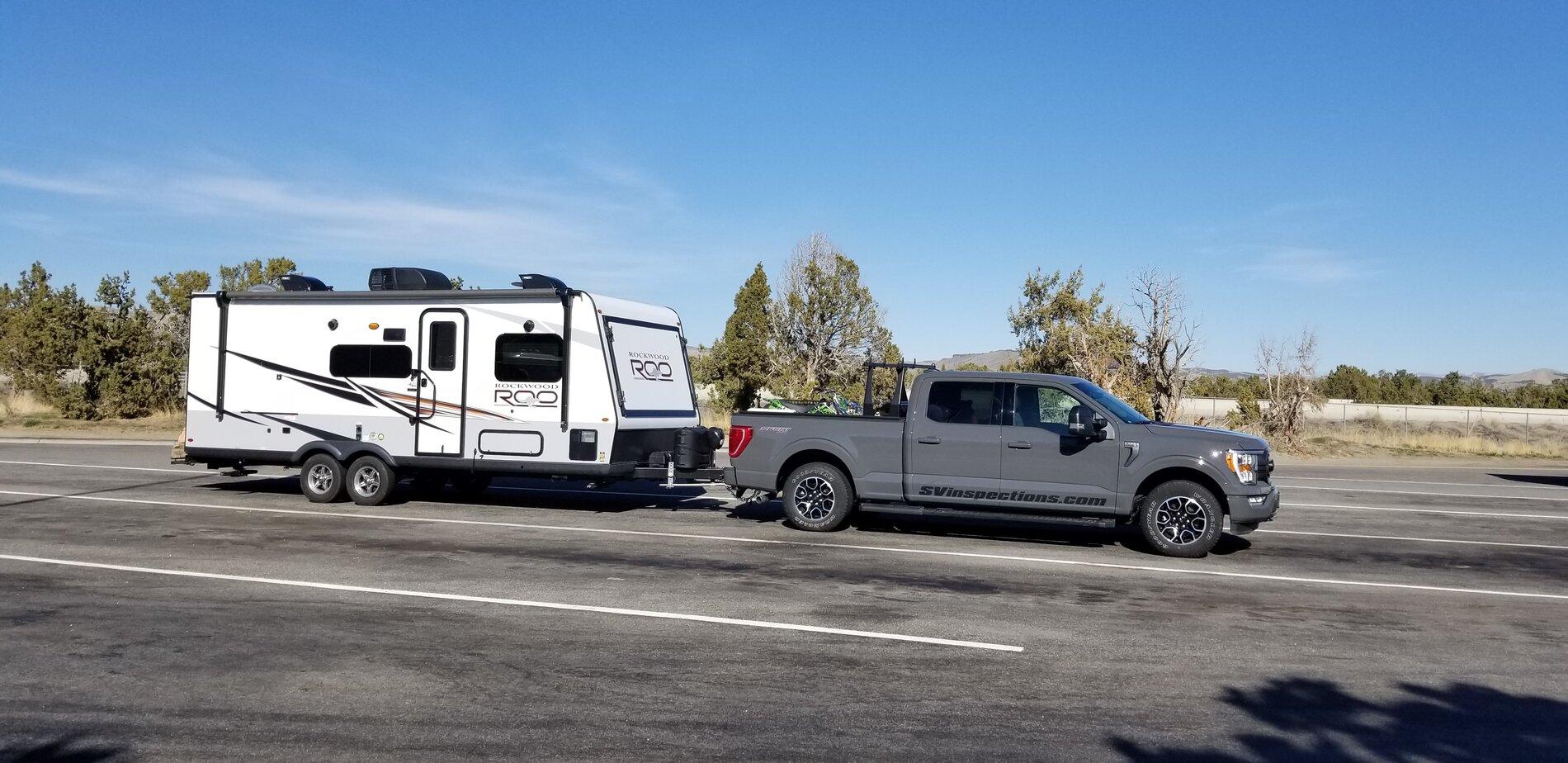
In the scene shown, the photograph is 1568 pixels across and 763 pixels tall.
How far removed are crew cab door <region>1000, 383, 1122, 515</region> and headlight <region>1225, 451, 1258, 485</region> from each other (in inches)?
43.0

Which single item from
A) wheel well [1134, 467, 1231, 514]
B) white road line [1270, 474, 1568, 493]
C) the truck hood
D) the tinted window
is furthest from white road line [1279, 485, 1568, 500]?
the tinted window

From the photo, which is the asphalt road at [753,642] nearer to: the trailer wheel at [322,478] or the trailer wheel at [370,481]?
the trailer wheel at [370,481]

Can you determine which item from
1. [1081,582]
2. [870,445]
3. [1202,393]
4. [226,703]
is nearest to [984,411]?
[870,445]

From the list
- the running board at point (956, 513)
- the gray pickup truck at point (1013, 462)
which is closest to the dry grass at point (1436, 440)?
the running board at point (956, 513)

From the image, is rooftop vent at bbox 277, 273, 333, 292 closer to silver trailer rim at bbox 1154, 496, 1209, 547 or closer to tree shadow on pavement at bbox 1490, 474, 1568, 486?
silver trailer rim at bbox 1154, 496, 1209, 547

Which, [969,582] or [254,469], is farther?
[254,469]

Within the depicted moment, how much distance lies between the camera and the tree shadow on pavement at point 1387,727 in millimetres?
5480

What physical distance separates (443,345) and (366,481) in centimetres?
224

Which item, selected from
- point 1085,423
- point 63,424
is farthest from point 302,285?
point 63,424

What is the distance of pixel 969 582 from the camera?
999 centimetres

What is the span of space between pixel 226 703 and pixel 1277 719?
5.69m

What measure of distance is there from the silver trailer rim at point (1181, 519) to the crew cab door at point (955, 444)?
5.75 feet

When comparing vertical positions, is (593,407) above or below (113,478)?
above

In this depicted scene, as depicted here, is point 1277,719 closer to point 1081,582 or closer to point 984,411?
point 1081,582
